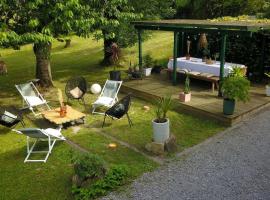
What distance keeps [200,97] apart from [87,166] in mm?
6790

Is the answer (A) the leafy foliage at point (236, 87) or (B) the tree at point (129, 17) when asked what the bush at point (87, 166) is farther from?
(B) the tree at point (129, 17)

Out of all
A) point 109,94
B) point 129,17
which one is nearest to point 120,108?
point 109,94

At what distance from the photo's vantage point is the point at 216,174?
748 centimetres

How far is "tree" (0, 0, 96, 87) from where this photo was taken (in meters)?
10.0

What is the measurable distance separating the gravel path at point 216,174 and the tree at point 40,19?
18.3 ft

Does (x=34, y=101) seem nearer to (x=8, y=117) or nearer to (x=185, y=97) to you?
(x=8, y=117)

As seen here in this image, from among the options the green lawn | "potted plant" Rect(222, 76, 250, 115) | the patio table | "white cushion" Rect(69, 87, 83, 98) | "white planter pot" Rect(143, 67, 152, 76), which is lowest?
the green lawn

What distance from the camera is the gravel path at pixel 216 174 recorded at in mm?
6734

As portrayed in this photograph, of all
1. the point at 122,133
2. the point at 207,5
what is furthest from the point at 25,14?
the point at 207,5

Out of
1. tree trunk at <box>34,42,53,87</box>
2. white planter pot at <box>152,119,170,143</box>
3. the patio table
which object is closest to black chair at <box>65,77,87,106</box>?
the patio table

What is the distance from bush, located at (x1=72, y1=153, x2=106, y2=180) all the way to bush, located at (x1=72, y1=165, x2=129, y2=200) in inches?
→ 7.3

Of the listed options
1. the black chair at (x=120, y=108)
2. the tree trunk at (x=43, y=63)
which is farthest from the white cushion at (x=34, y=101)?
the black chair at (x=120, y=108)

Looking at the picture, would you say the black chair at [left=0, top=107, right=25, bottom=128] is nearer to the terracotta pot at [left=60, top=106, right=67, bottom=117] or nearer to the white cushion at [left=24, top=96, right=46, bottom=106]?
the terracotta pot at [left=60, top=106, right=67, bottom=117]

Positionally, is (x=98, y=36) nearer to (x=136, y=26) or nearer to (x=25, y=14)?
(x=136, y=26)
